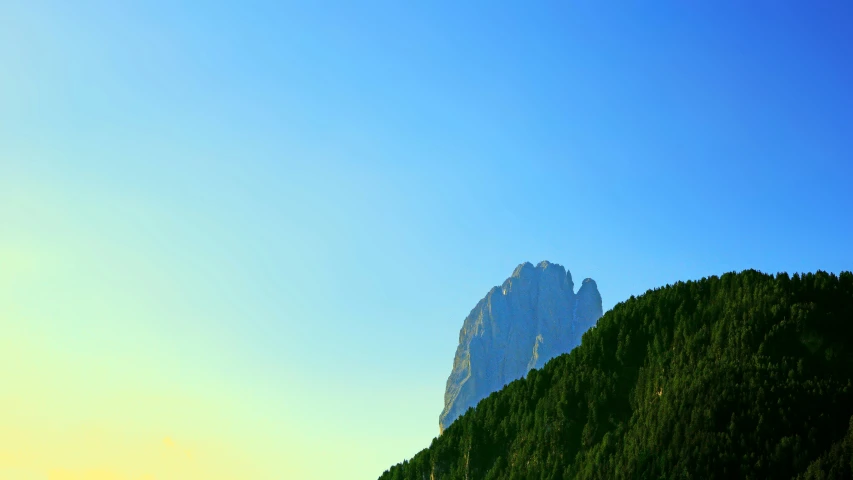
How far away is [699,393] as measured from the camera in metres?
122

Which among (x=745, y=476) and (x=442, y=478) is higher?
(x=442, y=478)

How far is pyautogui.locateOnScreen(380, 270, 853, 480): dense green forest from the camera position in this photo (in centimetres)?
11225

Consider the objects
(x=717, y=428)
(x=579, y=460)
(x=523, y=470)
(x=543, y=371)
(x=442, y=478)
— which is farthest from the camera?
(x=442, y=478)

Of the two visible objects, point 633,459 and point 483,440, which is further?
point 483,440

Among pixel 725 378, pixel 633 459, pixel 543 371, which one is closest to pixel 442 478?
pixel 543 371

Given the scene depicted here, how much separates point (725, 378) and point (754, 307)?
49.5 feet

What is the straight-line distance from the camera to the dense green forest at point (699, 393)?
368 feet

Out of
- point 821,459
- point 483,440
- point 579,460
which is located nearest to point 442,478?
point 483,440

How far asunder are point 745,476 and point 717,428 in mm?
8785

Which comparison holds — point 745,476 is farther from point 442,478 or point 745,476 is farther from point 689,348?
point 442,478

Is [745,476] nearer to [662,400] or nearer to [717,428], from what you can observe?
[717,428]

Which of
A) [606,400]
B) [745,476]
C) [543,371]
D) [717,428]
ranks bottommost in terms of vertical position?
[745,476]

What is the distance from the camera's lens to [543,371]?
551ft

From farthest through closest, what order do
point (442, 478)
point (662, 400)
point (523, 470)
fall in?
1. point (442, 478)
2. point (523, 470)
3. point (662, 400)
